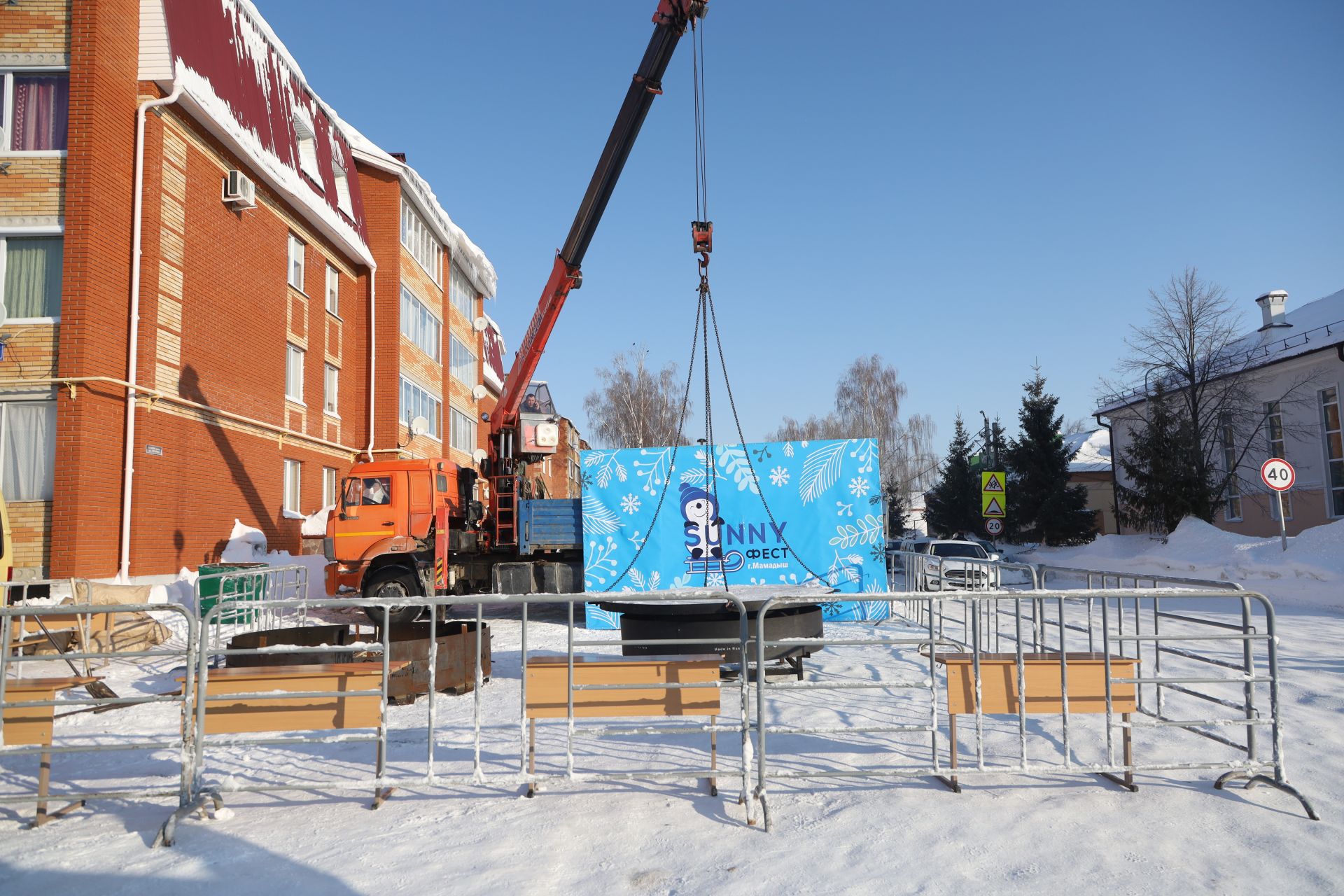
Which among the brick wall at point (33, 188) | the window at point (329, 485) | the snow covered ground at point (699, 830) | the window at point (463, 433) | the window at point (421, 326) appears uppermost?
the window at point (421, 326)

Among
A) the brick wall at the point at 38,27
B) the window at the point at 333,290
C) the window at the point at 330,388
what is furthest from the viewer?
the window at the point at 333,290

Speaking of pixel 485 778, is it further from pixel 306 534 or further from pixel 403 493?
pixel 306 534

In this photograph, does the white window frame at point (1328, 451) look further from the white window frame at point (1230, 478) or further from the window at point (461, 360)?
the window at point (461, 360)

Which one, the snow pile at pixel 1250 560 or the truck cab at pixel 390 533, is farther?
the snow pile at pixel 1250 560

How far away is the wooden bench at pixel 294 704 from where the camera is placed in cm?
556

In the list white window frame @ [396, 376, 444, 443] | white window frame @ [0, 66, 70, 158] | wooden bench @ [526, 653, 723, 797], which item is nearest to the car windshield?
white window frame @ [396, 376, 444, 443]

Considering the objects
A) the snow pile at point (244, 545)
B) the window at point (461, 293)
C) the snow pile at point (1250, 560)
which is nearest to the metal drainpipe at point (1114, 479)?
the snow pile at point (1250, 560)

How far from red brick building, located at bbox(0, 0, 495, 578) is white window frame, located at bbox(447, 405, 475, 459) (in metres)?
8.44

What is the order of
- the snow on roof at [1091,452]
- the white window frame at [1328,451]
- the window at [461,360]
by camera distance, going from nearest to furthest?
the white window frame at [1328,451], the window at [461,360], the snow on roof at [1091,452]

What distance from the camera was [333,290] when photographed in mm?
25094

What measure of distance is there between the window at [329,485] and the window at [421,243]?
8063mm

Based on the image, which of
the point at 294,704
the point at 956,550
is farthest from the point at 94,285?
the point at 956,550

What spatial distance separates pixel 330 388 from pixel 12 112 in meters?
10.9

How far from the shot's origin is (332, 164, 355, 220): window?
81.0ft
